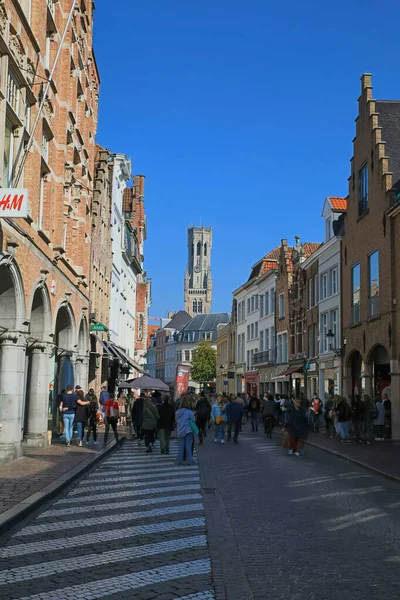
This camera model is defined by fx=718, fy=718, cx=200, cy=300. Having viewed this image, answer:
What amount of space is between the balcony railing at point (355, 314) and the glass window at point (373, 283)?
1.78 metres

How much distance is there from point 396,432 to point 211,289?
163315 millimetres

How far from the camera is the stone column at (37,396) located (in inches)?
765

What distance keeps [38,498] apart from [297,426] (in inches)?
413

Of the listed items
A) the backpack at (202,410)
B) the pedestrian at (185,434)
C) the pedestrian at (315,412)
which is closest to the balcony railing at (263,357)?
the pedestrian at (315,412)

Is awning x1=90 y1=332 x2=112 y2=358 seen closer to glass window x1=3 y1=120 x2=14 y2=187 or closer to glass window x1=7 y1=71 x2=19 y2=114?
glass window x1=3 y1=120 x2=14 y2=187

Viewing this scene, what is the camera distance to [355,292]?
106ft

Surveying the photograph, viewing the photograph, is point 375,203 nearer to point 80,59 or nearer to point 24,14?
point 80,59

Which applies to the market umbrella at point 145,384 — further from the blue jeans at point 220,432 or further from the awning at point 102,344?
the blue jeans at point 220,432

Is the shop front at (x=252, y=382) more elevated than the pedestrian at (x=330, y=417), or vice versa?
the shop front at (x=252, y=382)

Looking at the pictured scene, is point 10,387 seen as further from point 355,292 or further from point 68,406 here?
point 355,292

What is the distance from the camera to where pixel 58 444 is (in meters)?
21.2

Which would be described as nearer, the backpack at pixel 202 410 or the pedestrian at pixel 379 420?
the backpack at pixel 202 410

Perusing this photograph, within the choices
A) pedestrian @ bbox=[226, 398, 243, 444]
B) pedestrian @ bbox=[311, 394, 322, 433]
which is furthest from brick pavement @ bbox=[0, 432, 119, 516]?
pedestrian @ bbox=[311, 394, 322, 433]

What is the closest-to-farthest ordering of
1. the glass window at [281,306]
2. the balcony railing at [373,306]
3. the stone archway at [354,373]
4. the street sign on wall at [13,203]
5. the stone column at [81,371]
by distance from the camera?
the street sign on wall at [13,203] < the stone column at [81,371] < the balcony railing at [373,306] < the stone archway at [354,373] < the glass window at [281,306]
